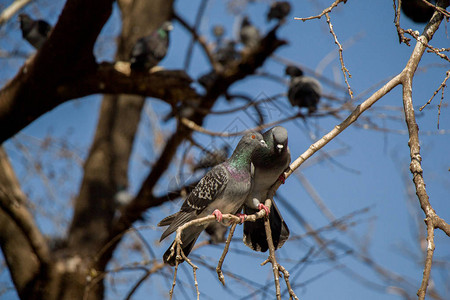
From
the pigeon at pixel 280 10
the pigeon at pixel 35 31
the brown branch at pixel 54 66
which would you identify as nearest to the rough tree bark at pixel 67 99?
the brown branch at pixel 54 66

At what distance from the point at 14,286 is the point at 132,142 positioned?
2240mm

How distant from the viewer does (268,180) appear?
7.69ft

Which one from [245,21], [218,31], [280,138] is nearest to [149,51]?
[280,138]

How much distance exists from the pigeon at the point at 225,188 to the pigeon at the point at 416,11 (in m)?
1.27

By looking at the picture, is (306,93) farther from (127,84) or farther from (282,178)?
(282,178)

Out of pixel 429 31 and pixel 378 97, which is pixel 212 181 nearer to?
pixel 378 97

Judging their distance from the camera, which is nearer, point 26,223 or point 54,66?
point 54,66

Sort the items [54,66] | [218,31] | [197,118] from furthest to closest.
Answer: [218,31], [197,118], [54,66]

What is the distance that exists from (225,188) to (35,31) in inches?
153

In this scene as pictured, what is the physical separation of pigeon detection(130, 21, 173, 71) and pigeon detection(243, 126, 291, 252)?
1.52 metres

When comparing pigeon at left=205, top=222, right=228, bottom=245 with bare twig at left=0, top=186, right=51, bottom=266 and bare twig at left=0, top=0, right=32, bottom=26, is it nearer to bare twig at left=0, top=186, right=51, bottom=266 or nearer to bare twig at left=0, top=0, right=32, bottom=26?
bare twig at left=0, top=186, right=51, bottom=266

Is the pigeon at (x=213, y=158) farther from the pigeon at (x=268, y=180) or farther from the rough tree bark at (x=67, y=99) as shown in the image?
the pigeon at (x=268, y=180)

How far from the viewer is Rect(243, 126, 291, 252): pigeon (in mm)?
2250

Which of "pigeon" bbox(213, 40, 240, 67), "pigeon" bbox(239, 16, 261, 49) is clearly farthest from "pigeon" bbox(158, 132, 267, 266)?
"pigeon" bbox(239, 16, 261, 49)
